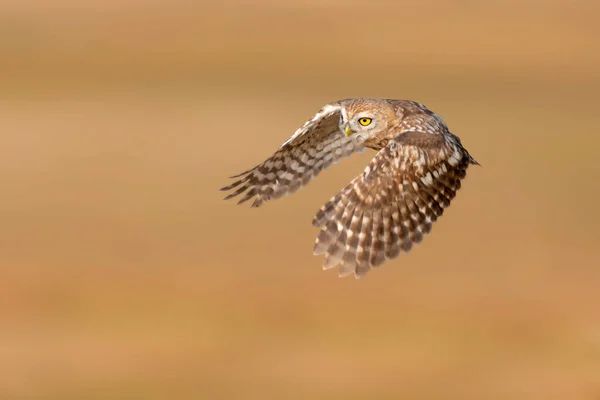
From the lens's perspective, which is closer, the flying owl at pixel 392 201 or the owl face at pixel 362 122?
the flying owl at pixel 392 201

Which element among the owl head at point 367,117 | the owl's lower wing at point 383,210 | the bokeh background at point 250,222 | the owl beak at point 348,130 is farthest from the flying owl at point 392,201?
the bokeh background at point 250,222

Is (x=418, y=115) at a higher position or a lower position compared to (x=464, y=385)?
lower

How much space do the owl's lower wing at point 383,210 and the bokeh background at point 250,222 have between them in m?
8.53

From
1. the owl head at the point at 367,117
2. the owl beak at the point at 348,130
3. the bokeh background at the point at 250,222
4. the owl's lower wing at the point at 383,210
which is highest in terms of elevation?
the bokeh background at the point at 250,222

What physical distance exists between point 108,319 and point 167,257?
154 cm

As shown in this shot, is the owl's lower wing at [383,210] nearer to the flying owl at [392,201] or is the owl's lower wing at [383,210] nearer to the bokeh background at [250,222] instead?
the flying owl at [392,201]

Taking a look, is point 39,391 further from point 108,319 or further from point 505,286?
point 505,286

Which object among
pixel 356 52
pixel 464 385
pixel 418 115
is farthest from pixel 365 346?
pixel 356 52

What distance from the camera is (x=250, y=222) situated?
65.5ft

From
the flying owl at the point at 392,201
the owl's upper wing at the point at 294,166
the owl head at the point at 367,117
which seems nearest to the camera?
the flying owl at the point at 392,201

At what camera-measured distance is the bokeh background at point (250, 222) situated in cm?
1736

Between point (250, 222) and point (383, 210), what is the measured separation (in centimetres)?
1155

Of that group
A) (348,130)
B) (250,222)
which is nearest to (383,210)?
(348,130)

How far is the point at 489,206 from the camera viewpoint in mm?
21297
